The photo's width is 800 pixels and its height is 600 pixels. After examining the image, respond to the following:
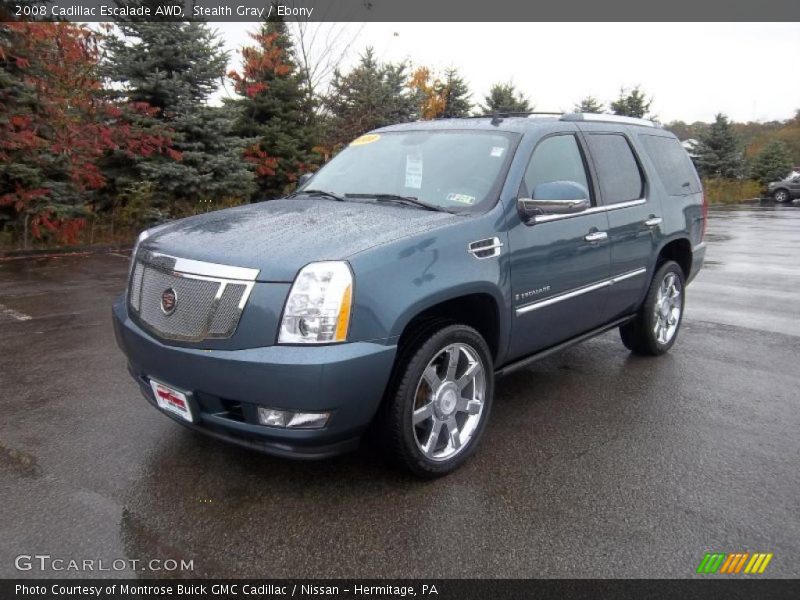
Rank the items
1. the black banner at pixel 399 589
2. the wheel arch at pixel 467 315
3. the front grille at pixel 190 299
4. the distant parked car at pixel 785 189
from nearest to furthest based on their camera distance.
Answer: the black banner at pixel 399 589 → the front grille at pixel 190 299 → the wheel arch at pixel 467 315 → the distant parked car at pixel 785 189

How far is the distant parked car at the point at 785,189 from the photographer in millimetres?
30281

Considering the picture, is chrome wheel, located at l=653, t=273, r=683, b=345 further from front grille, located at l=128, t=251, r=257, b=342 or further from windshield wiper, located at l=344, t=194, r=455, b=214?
front grille, located at l=128, t=251, r=257, b=342

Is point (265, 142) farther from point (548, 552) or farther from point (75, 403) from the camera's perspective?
point (548, 552)

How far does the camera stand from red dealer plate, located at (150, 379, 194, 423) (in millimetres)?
2876

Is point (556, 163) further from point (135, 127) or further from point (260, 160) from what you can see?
point (260, 160)

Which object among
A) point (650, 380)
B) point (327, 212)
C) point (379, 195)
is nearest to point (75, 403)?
point (327, 212)

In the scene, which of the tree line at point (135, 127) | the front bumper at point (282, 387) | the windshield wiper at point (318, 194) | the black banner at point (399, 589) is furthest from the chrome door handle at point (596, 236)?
the tree line at point (135, 127)

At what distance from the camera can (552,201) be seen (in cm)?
347

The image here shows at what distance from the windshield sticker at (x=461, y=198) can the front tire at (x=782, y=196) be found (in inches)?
1320

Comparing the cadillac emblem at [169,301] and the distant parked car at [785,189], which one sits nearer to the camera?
the cadillac emblem at [169,301]

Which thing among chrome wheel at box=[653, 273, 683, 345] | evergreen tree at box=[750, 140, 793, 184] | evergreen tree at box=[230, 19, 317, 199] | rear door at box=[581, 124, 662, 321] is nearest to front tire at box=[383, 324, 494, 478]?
rear door at box=[581, 124, 662, 321]

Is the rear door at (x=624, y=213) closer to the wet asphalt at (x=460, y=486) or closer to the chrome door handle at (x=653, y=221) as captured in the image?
the chrome door handle at (x=653, y=221)

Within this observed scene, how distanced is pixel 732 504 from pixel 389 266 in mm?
2033

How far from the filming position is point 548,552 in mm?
2592
